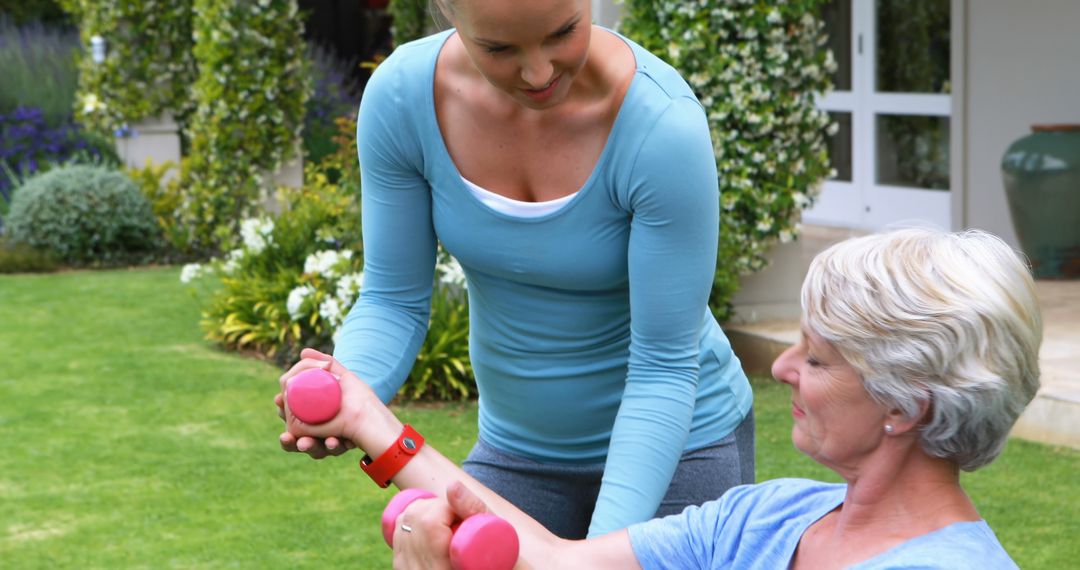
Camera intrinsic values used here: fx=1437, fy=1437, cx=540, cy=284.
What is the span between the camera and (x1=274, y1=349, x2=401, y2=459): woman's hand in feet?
7.23

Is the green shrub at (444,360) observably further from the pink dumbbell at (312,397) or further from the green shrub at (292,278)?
the pink dumbbell at (312,397)

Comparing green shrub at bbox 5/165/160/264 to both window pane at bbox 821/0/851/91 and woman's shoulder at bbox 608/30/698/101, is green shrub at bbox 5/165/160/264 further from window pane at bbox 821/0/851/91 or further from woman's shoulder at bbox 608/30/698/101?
woman's shoulder at bbox 608/30/698/101

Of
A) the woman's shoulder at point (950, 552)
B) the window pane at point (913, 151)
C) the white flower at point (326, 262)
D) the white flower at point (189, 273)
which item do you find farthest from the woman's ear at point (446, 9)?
the window pane at point (913, 151)

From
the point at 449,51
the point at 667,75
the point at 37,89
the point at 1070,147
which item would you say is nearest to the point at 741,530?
the point at 667,75

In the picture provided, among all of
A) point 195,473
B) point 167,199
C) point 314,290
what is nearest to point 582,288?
point 195,473

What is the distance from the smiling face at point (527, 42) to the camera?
6.67 ft

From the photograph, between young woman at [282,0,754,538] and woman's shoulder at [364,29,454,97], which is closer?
young woman at [282,0,754,538]

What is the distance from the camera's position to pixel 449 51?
2402 millimetres

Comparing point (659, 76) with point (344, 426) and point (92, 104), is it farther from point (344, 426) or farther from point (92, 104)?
point (92, 104)

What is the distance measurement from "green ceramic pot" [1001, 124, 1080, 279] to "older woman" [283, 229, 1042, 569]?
7466 millimetres

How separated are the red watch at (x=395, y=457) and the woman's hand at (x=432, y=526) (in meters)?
0.25

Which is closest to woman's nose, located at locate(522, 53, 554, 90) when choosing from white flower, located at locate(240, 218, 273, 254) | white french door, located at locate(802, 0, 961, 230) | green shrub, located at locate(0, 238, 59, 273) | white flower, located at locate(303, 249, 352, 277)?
white flower, located at locate(303, 249, 352, 277)

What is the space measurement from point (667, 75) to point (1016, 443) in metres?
4.06

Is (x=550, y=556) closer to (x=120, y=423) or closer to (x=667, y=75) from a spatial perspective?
(x=667, y=75)
